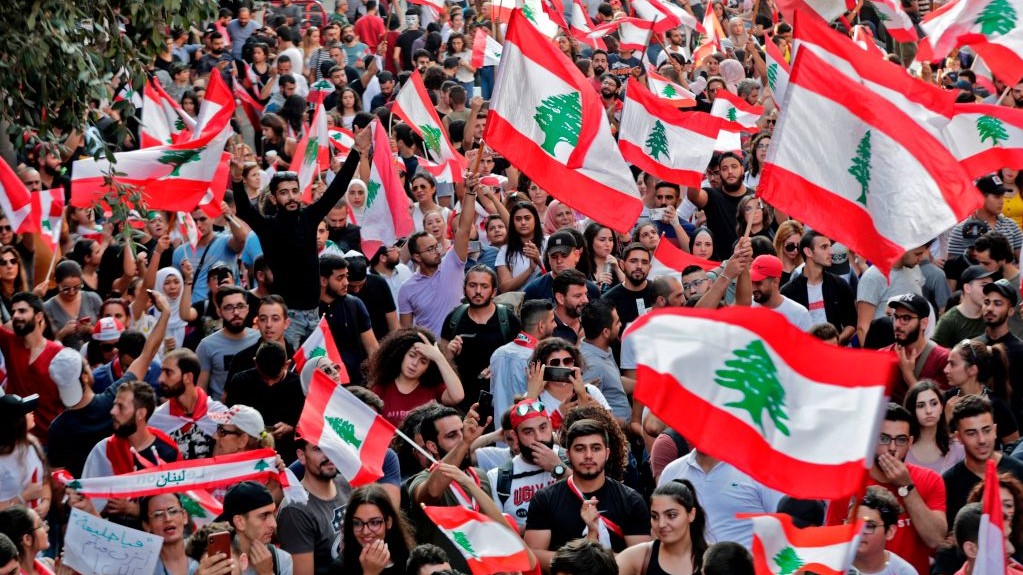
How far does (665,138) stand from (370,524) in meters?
5.97

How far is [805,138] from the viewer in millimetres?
8219

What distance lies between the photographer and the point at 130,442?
9617mm

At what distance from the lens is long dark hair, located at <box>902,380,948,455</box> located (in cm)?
922

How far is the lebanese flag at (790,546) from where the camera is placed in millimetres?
6383

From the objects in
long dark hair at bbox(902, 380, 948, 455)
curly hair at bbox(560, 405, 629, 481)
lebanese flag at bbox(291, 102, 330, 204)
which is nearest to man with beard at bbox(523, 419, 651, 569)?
curly hair at bbox(560, 405, 629, 481)

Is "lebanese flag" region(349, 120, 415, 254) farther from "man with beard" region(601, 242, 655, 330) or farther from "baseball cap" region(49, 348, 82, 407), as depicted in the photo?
"baseball cap" region(49, 348, 82, 407)

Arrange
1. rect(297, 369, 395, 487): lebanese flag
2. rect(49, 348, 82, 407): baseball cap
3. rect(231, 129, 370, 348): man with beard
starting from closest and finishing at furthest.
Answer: rect(297, 369, 395, 487): lebanese flag, rect(49, 348, 82, 407): baseball cap, rect(231, 129, 370, 348): man with beard

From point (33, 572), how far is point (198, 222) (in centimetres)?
631

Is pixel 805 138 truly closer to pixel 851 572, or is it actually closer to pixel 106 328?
pixel 851 572

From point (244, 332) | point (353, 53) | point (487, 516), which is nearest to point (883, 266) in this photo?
point (487, 516)

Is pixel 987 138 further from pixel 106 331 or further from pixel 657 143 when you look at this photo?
pixel 106 331

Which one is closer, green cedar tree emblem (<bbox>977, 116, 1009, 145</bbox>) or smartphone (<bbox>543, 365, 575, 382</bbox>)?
smartphone (<bbox>543, 365, 575, 382</bbox>)

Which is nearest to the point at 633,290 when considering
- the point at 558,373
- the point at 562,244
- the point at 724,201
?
the point at 562,244

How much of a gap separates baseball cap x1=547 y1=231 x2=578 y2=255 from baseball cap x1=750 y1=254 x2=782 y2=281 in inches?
54.6
